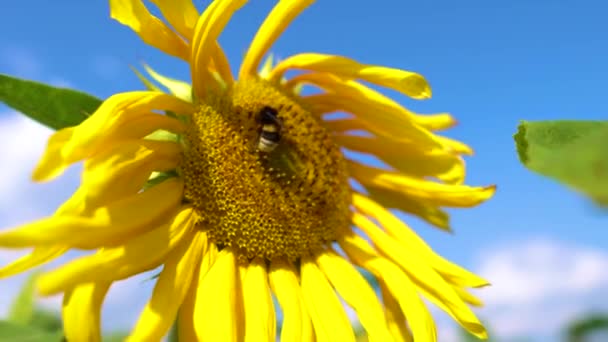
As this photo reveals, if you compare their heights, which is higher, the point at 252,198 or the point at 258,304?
the point at 252,198

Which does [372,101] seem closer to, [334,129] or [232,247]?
[334,129]

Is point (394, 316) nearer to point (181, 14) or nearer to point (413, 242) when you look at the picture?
point (413, 242)

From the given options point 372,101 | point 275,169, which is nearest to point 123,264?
point 275,169

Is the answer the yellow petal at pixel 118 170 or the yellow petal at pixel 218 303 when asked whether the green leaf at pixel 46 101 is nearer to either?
the yellow petal at pixel 118 170

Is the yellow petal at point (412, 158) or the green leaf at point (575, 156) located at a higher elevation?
the yellow petal at point (412, 158)

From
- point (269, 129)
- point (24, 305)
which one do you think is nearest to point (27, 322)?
point (24, 305)

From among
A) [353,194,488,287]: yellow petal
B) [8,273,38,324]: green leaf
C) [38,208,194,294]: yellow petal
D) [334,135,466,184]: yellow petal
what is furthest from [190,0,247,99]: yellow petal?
[8,273,38,324]: green leaf

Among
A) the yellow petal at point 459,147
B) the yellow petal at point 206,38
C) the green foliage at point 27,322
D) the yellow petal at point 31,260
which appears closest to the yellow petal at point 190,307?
the green foliage at point 27,322

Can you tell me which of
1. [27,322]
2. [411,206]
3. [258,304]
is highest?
[411,206]
